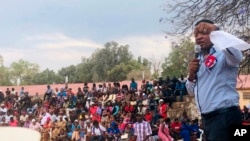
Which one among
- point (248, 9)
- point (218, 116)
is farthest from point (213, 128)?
point (248, 9)

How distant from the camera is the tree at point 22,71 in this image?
2289 inches

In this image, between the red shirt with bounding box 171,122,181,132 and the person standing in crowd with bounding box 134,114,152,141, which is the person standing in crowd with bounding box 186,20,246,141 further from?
the red shirt with bounding box 171,122,181,132

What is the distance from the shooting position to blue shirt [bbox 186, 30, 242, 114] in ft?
7.73

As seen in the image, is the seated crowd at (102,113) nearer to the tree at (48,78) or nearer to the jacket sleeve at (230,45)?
the jacket sleeve at (230,45)

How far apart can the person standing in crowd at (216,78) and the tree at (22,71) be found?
54.5 m

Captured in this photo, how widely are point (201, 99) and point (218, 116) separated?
0.53ft

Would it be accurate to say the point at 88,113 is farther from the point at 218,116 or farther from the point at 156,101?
the point at 218,116

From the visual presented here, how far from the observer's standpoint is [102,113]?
618 inches

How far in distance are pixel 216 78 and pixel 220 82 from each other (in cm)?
3

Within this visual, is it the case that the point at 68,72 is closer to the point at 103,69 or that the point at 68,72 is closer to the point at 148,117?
the point at 103,69

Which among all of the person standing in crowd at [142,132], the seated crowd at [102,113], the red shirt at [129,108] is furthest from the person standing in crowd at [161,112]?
the person standing in crowd at [142,132]

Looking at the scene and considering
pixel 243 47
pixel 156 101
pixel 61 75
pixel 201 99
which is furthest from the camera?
pixel 61 75

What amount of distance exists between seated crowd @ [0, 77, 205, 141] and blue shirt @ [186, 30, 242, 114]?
31.6 ft

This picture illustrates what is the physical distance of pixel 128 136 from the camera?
12656 mm
